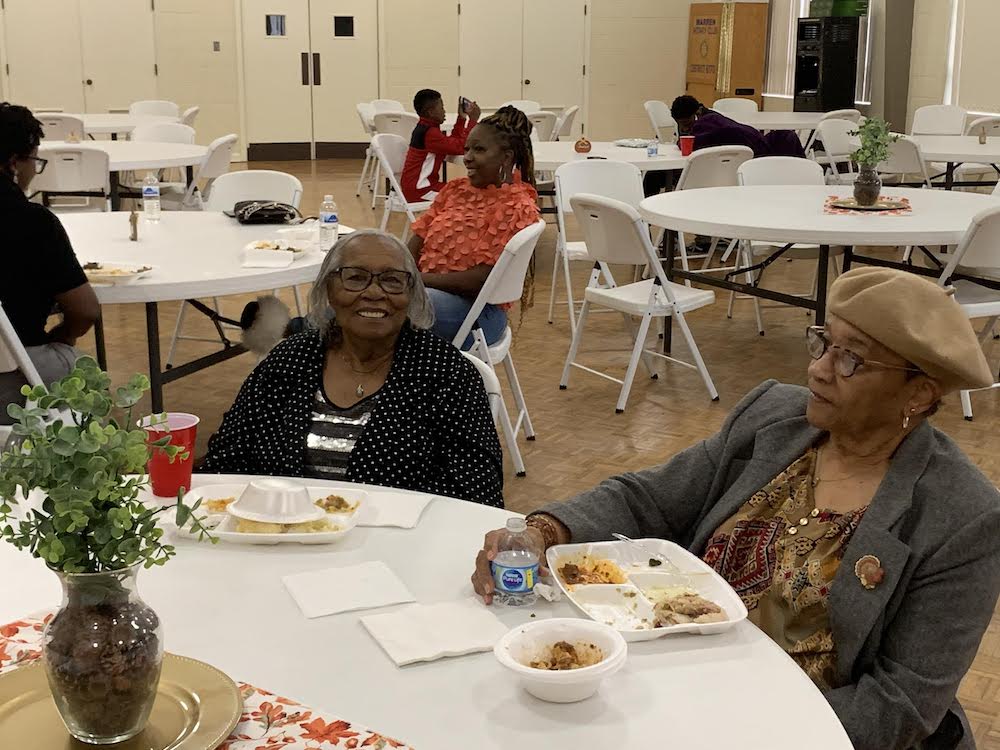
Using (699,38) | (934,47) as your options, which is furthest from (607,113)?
(934,47)

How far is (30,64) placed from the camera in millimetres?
15047

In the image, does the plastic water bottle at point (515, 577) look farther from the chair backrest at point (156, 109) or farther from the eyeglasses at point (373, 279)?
the chair backrest at point (156, 109)

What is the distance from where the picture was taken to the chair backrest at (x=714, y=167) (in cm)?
773

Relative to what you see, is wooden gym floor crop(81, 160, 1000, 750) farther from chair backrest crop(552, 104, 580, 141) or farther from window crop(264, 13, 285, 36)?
window crop(264, 13, 285, 36)

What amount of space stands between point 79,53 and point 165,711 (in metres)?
15.3

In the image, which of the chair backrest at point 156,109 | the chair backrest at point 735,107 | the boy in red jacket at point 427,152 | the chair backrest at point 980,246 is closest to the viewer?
the chair backrest at point 980,246

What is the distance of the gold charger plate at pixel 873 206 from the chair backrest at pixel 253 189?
2.71 m

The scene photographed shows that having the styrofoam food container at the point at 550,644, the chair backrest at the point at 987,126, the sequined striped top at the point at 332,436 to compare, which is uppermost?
the chair backrest at the point at 987,126

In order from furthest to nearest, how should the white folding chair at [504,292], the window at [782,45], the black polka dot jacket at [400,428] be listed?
1. the window at [782,45]
2. the white folding chair at [504,292]
3. the black polka dot jacket at [400,428]

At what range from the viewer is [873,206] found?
595 centimetres

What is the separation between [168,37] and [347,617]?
15.3 meters

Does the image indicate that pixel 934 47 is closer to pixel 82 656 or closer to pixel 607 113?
pixel 607 113

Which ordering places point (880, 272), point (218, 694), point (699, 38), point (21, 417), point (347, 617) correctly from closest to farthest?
point (21, 417)
point (218, 694)
point (347, 617)
point (880, 272)
point (699, 38)

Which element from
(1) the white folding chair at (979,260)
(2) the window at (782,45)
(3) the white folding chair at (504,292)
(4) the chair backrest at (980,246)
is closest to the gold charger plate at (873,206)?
(1) the white folding chair at (979,260)
